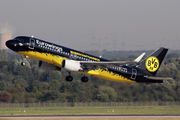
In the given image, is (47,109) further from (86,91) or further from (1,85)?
(1,85)

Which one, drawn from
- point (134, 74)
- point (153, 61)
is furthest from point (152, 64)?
point (134, 74)

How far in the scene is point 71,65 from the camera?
153 ft

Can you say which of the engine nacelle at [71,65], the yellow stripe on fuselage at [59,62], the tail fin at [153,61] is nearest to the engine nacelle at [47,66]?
the yellow stripe on fuselage at [59,62]

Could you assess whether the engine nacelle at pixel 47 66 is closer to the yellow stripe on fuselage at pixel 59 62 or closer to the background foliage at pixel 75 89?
the yellow stripe on fuselage at pixel 59 62

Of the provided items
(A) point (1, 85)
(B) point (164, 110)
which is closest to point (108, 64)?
(B) point (164, 110)

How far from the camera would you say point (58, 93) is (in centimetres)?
9544

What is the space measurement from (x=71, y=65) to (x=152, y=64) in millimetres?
16197

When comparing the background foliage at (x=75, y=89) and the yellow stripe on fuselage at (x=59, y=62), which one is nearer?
the yellow stripe on fuselage at (x=59, y=62)

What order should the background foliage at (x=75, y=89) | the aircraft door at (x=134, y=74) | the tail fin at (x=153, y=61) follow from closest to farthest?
the aircraft door at (x=134, y=74)
the tail fin at (x=153, y=61)
the background foliage at (x=75, y=89)

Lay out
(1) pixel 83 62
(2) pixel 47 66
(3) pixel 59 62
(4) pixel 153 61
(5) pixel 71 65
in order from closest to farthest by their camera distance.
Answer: (5) pixel 71 65, (3) pixel 59 62, (1) pixel 83 62, (2) pixel 47 66, (4) pixel 153 61

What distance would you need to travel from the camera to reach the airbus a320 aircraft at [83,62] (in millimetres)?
45812

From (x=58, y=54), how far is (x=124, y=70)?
11825 mm

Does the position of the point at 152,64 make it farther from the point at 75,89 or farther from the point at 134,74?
the point at 75,89

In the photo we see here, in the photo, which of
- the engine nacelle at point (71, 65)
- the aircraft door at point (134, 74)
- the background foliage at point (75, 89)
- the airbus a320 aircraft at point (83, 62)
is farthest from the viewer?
the background foliage at point (75, 89)
